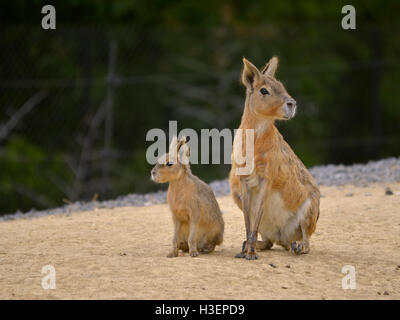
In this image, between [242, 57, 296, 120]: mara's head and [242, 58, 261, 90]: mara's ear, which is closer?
[242, 57, 296, 120]: mara's head

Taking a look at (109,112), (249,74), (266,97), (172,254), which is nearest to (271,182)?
(266,97)

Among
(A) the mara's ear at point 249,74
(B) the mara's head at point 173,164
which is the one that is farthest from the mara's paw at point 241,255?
(A) the mara's ear at point 249,74

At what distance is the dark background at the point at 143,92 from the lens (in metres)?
14.2

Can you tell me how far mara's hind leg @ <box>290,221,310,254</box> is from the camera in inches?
269

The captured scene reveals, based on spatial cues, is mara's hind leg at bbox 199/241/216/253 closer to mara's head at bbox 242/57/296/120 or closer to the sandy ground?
the sandy ground

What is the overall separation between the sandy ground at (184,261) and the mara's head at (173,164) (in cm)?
75

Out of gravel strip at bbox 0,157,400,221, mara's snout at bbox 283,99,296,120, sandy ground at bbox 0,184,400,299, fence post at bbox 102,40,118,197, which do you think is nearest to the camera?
sandy ground at bbox 0,184,400,299

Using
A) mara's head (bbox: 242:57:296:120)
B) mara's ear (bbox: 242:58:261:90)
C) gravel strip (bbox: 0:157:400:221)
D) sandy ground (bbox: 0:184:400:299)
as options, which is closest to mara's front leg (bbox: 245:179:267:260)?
sandy ground (bbox: 0:184:400:299)

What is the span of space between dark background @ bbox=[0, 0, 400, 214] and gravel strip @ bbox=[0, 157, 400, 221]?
225cm

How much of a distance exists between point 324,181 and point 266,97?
15.6 ft

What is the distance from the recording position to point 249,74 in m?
6.83

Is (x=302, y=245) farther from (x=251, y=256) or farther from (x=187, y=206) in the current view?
(x=187, y=206)

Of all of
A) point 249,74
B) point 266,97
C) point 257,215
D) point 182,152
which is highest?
point 249,74

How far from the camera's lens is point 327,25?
16719 millimetres
